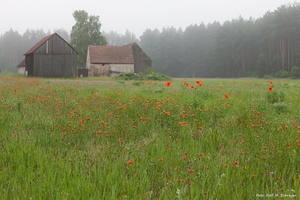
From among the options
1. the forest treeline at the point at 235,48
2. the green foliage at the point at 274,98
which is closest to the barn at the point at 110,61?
the forest treeline at the point at 235,48

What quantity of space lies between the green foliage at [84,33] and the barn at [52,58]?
17766 mm

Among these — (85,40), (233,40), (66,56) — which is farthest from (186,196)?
(233,40)

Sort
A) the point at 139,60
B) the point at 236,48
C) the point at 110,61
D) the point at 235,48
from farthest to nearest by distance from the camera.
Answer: the point at 235,48
the point at 236,48
the point at 139,60
the point at 110,61

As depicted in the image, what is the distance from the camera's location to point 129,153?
3.24 meters

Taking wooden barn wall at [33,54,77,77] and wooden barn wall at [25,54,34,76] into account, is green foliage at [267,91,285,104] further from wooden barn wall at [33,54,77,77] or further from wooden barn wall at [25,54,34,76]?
wooden barn wall at [25,54,34,76]

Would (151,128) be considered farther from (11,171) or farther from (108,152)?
(11,171)

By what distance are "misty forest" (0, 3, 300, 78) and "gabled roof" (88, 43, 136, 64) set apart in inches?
1079

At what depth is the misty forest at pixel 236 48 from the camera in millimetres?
60906

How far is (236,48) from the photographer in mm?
73750

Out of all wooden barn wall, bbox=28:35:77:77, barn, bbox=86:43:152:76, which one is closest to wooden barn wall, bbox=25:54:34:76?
wooden barn wall, bbox=28:35:77:77

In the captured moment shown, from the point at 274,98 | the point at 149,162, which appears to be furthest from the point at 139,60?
the point at 149,162

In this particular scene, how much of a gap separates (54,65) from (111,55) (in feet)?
35.6

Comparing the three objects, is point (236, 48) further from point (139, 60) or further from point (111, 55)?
point (111, 55)

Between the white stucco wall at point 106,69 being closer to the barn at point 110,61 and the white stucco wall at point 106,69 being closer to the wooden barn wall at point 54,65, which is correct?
the barn at point 110,61
